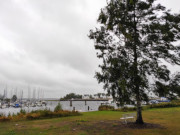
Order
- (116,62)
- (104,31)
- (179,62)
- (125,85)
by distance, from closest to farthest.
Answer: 1. (125,85)
2. (116,62)
3. (179,62)
4. (104,31)

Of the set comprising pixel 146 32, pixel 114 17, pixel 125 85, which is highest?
pixel 114 17

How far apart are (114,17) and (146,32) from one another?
2.92 metres

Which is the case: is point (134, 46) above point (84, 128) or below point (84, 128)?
above

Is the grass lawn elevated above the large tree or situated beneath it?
situated beneath

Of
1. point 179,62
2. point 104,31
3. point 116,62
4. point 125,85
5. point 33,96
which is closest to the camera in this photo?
point 125,85

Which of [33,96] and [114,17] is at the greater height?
[114,17]

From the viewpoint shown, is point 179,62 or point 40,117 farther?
point 40,117

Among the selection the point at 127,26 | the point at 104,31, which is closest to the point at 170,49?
the point at 127,26

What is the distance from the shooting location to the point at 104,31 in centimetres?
1339

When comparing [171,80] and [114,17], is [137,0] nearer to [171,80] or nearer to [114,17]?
[114,17]

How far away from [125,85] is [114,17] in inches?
198

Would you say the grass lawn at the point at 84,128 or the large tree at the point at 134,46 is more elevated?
the large tree at the point at 134,46

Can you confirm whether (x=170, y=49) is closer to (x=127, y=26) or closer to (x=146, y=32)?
(x=146, y=32)

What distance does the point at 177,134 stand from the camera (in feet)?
30.8
